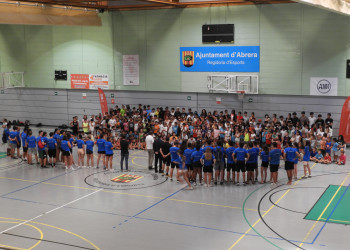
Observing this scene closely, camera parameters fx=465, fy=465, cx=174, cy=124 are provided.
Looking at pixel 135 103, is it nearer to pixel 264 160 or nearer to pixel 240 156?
pixel 240 156

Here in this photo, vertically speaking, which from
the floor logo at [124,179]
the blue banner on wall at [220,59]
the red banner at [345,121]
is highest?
the blue banner on wall at [220,59]

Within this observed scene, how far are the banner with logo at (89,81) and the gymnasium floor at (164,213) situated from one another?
13.8m

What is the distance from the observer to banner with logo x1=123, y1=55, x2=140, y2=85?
32.6 meters

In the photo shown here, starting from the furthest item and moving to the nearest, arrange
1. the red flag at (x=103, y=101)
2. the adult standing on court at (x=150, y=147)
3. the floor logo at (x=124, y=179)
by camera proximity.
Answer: the red flag at (x=103, y=101)
the adult standing on court at (x=150, y=147)
the floor logo at (x=124, y=179)

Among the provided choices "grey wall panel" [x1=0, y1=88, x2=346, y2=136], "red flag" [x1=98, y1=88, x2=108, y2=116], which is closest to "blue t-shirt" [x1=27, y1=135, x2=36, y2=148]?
"red flag" [x1=98, y1=88, x2=108, y2=116]

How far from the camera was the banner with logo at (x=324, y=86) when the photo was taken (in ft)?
88.9

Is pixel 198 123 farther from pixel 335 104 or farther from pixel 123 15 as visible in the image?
pixel 123 15

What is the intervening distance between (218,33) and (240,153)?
43.3 feet

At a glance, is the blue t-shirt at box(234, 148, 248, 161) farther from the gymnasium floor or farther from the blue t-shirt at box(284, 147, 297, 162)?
the blue t-shirt at box(284, 147, 297, 162)

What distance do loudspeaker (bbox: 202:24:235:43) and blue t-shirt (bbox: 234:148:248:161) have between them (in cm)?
1274

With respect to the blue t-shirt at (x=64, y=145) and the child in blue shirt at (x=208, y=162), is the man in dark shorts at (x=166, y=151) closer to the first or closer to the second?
the child in blue shirt at (x=208, y=162)

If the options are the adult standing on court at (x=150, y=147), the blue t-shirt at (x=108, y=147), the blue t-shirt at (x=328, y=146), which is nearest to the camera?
the blue t-shirt at (x=108, y=147)

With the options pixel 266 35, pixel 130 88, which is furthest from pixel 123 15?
pixel 266 35

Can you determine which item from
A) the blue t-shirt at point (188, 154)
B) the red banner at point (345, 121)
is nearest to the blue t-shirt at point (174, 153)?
the blue t-shirt at point (188, 154)
